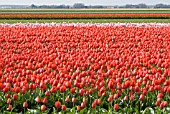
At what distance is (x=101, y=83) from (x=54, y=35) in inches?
407

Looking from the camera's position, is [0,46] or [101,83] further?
[0,46]

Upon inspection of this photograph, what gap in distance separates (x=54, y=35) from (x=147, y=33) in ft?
13.1

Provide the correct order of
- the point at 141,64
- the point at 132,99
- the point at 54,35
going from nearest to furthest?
the point at 132,99 → the point at 141,64 → the point at 54,35

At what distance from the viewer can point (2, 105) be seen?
21.2 ft

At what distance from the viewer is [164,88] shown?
21.1 ft

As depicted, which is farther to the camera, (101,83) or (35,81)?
(35,81)

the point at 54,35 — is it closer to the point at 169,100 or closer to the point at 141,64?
the point at 141,64

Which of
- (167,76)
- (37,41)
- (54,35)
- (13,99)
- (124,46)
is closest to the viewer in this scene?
(13,99)

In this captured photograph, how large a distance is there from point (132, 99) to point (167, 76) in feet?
7.45

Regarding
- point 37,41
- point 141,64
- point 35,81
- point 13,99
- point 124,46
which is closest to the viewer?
point 13,99

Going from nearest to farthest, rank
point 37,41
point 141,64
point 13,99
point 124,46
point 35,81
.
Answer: point 13,99 → point 35,81 → point 141,64 → point 124,46 → point 37,41

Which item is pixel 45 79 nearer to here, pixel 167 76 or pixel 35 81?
pixel 35 81

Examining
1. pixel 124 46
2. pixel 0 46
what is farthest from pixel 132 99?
pixel 0 46

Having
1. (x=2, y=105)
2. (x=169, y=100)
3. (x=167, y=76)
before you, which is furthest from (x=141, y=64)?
(x=2, y=105)
